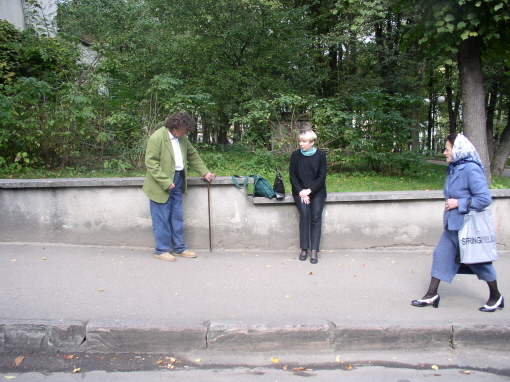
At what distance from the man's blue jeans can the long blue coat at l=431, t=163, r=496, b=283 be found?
313cm

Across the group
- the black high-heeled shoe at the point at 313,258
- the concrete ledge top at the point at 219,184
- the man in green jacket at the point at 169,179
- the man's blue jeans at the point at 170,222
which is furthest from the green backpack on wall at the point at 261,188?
the black high-heeled shoe at the point at 313,258

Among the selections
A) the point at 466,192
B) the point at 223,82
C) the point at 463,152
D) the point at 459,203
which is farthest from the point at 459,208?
the point at 223,82

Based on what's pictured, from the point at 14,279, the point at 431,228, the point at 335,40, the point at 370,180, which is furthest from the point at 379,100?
the point at 335,40

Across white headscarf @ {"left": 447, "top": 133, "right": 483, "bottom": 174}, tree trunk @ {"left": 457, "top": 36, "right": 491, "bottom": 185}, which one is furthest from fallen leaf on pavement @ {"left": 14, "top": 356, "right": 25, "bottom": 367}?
tree trunk @ {"left": 457, "top": 36, "right": 491, "bottom": 185}

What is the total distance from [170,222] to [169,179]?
714mm

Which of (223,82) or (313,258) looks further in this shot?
(223,82)

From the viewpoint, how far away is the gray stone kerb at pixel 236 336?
3.61m

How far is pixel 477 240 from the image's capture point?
150 inches

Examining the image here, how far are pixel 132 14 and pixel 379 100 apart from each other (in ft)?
41.9

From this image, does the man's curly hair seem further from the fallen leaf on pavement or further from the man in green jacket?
the fallen leaf on pavement

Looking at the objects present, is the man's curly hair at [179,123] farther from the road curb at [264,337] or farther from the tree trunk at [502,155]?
the tree trunk at [502,155]

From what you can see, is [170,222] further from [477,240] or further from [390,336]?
[477,240]

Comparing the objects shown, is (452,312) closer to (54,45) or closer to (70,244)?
(70,244)

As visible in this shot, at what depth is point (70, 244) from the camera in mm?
6148
